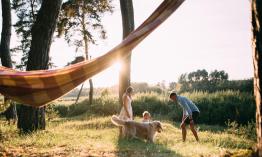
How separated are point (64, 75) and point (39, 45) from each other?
680cm

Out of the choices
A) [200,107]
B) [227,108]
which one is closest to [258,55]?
[227,108]

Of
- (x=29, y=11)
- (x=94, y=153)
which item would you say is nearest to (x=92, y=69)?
(x=94, y=153)

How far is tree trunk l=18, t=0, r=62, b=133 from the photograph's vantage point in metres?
11.5

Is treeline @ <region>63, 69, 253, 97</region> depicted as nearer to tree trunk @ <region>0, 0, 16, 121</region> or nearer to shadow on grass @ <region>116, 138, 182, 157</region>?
tree trunk @ <region>0, 0, 16, 121</region>

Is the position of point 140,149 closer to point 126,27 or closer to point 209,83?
point 126,27

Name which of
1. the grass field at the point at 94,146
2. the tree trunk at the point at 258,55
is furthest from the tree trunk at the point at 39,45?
the tree trunk at the point at 258,55

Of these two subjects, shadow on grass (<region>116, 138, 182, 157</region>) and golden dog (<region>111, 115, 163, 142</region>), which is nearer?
shadow on grass (<region>116, 138, 182, 157</region>)

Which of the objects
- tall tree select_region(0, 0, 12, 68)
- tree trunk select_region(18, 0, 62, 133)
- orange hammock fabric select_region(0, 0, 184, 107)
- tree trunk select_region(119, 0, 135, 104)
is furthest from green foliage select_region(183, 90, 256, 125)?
orange hammock fabric select_region(0, 0, 184, 107)

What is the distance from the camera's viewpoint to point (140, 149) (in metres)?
9.59

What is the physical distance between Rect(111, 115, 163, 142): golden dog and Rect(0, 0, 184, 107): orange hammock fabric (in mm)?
5673

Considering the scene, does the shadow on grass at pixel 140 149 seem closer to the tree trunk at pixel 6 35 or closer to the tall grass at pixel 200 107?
the tree trunk at pixel 6 35

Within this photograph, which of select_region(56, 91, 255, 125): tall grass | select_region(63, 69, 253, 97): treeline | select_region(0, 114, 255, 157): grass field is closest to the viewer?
select_region(0, 114, 255, 157): grass field

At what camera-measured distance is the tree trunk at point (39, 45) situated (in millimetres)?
11484

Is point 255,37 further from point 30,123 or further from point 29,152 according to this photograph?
point 30,123
